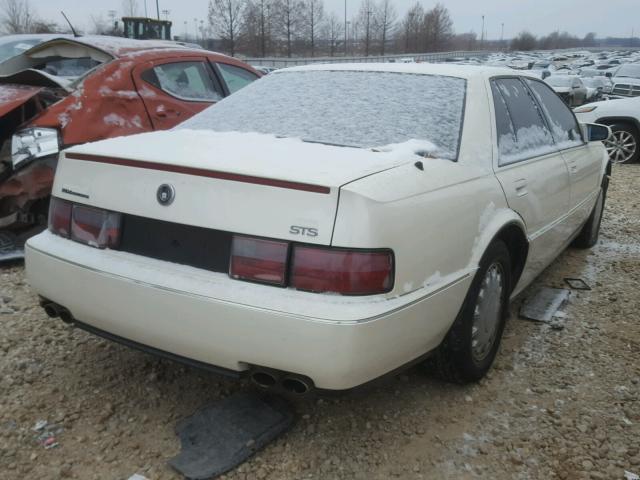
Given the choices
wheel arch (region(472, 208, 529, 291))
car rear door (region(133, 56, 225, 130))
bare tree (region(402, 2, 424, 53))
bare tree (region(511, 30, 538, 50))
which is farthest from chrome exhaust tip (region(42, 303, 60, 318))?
bare tree (region(511, 30, 538, 50))

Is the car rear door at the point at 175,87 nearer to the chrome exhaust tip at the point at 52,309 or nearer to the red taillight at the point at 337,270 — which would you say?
the chrome exhaust tip at the point at 52,309

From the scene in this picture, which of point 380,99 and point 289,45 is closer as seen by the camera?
point 380,99

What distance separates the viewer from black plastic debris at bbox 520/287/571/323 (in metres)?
3.80

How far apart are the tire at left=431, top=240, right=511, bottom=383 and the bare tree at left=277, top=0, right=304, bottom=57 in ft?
251

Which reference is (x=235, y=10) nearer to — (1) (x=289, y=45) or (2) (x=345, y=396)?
(1) (x=289, y=45)

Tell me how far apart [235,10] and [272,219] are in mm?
76798

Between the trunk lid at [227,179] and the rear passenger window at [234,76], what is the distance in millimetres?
3261

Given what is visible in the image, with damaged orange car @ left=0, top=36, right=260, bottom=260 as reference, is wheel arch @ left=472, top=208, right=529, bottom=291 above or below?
below

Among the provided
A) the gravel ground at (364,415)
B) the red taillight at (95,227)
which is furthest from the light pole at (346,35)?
the red taillight at (95,227)

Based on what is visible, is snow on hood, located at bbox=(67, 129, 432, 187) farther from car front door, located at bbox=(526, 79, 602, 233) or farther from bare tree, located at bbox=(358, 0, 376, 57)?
bare tree, located at bbox=(358, 0, 376, 57)

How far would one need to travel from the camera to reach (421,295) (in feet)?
7.25

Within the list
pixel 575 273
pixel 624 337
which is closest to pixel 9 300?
pixel 624 337

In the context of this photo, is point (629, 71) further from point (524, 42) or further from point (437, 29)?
point (524, 42)

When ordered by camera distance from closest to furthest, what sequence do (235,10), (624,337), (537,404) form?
(537,404) < (624,337) < (235,10)
